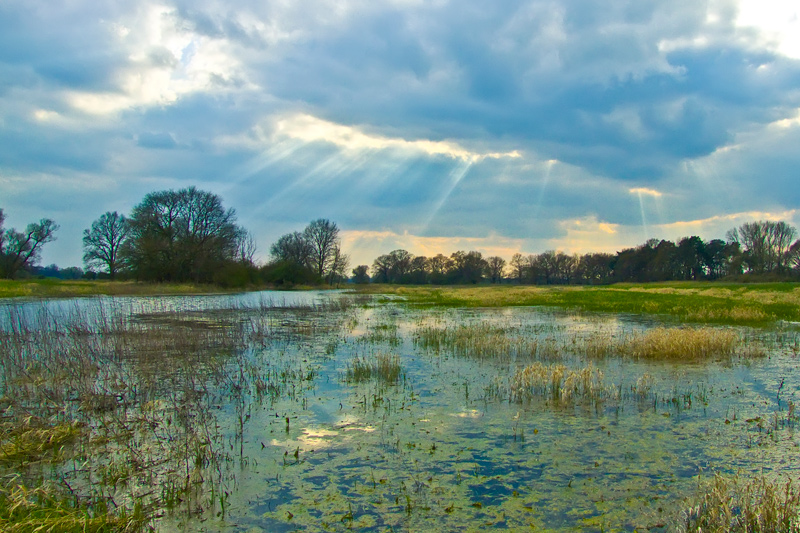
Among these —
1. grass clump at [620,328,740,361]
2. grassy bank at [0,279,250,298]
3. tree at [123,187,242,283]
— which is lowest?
grass clump at [620,328,740,361]

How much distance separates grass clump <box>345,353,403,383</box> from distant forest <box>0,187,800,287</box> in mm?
50968

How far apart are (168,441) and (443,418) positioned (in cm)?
461

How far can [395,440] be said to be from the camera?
307 inches

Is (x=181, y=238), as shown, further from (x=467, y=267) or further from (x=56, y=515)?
(x=467, y=267)

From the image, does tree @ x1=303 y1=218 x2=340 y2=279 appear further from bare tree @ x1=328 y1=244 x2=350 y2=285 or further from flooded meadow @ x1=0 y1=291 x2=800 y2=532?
flooded meadow @ x1=0 y1=291 x2=800 y2=532

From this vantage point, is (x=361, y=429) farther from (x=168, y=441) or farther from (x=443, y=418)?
(x=168, y=441)

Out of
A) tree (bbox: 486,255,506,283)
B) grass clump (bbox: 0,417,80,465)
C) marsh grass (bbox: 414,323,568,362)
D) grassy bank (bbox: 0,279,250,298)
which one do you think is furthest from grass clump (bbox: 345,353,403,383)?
tree (bbox: 486,255,506,283)

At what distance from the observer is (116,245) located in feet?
230

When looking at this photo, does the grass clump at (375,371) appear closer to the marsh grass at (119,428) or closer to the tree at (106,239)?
the marsh grass at (119,428)

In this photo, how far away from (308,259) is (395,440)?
86.4m

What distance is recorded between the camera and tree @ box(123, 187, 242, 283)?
56.7 m

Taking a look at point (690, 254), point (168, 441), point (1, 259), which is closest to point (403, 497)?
point (168, 441)

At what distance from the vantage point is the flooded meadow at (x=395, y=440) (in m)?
5.46

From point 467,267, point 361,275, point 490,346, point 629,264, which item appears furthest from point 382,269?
point 490,346
